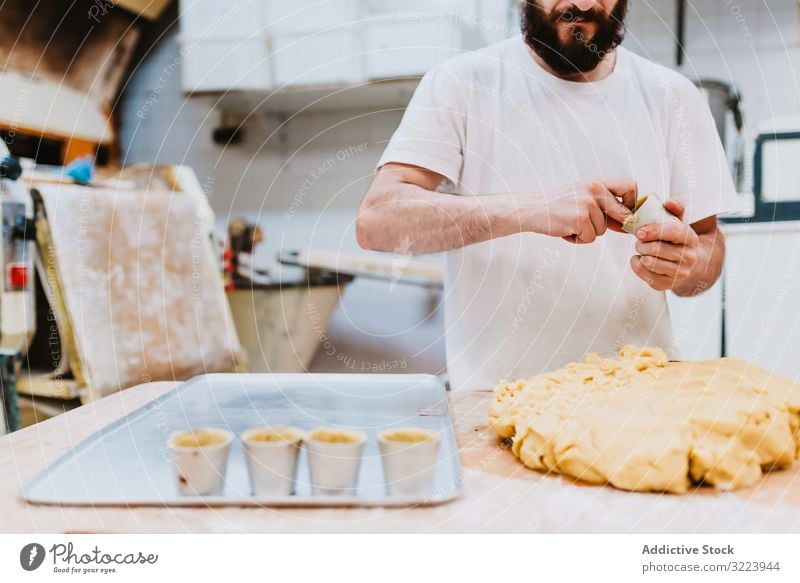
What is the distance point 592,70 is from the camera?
792 mm

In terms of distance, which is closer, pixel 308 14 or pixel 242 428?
pixel 242 428

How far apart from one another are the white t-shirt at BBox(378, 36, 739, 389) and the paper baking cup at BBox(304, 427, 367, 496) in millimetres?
368

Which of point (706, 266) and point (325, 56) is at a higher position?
point (325, 56)

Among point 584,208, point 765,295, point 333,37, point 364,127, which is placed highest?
point 333,37

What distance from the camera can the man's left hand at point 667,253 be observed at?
2.12ft

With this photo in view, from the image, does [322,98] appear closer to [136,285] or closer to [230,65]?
[230,65]

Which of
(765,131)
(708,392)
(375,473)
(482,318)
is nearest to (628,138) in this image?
(765,131)

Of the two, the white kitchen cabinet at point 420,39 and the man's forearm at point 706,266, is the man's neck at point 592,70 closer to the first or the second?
the white kitchen cabinet at point 420,39

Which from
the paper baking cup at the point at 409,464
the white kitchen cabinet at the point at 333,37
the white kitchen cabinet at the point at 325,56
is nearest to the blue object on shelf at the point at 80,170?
the white kitchen cabinet at the point at 333,37

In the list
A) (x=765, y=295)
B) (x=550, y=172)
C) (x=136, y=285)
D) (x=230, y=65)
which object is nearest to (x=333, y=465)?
(x=550, y=172)

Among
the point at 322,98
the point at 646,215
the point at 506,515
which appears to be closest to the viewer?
the point at 506,515

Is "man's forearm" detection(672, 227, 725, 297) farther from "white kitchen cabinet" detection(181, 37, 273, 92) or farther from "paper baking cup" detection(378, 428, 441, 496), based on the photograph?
"white kitchen cabinet" detection(181, 37, 273, 92)

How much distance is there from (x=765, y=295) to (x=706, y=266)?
0.08 m

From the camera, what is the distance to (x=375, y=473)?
519 millimetres
